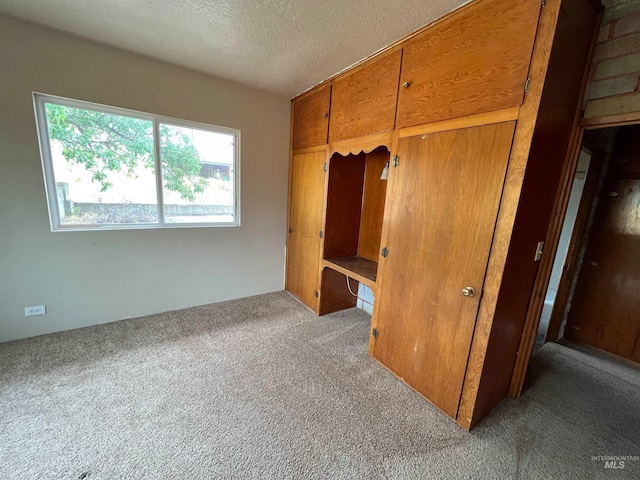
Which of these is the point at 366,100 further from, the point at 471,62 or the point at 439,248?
the point at 439,248

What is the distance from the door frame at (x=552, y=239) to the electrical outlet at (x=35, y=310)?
13.3ft

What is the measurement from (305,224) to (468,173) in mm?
1975

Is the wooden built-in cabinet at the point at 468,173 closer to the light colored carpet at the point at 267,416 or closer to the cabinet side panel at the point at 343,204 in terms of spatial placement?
the light colored carpet at the point at 267,416

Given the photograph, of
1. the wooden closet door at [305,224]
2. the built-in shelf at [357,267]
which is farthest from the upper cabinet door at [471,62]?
the built-in shelf at [357,267]

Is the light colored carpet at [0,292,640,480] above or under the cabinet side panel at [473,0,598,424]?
under

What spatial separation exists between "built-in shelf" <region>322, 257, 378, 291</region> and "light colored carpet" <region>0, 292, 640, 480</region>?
0.69 m

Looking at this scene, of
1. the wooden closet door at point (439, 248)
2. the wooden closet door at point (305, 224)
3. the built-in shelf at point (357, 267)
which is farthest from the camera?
the wooden closet door at point (305, 224)

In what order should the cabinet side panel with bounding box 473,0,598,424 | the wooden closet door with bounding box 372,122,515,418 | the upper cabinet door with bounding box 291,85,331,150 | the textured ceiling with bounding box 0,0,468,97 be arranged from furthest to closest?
the upper cabinet door with bounding box 291,85,331,150 < the textured ceiling with bounding box 0,0,468,97 < the wooden closet door with bounding box 372,122,515,418 < the cabinet side panel with bounding box 473,0,598,424

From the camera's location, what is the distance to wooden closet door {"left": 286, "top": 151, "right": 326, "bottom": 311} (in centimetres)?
290

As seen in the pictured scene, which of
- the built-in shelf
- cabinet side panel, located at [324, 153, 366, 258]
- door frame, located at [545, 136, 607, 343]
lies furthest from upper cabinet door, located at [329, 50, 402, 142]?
door frame, located at [545, 136, 607, 343]

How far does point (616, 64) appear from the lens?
1396mm

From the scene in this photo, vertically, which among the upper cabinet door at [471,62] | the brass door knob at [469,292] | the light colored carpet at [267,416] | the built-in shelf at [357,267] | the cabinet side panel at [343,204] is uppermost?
the upper cabinet door at [471,62]

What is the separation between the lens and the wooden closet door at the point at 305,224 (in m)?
2.90

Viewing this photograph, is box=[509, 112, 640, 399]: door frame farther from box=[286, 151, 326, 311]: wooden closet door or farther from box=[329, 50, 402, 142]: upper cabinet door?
box=[286, 151, 326, 311]: wooden closet door
